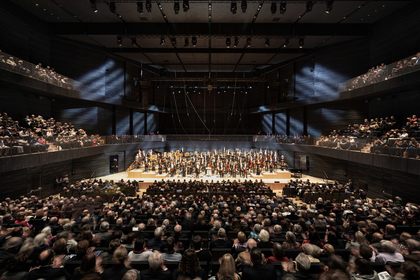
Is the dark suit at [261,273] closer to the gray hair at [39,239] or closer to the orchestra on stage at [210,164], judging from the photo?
the gray hair at [39,239]

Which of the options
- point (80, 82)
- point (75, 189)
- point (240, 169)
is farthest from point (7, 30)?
point (240, 169)

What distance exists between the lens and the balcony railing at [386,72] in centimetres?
1145

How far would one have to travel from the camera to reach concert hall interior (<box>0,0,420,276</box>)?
41.0 ft

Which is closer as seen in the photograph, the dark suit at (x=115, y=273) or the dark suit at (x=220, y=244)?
the dark suit at (x=115, y=273)

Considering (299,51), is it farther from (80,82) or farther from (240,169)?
(80,82)

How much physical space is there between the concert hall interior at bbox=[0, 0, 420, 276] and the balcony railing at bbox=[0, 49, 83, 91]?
0.07m

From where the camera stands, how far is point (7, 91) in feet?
45.3

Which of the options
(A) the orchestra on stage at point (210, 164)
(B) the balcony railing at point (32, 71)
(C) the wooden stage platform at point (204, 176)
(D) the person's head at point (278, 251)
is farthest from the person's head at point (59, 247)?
(A) the orchestra on stage at point (210, 164)

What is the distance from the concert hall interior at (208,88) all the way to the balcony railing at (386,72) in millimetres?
83

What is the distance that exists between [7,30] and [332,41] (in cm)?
2691

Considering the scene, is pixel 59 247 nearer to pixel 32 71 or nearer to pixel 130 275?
pixel 130 275

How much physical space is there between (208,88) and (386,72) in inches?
531

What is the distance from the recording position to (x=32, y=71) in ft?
43.8

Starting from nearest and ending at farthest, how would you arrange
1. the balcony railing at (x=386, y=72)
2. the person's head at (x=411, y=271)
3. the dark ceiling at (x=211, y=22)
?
1. the person's head at (x=411, y=271)
2. the balcony railing at (x=386, y=72)
3. the dark ceiling at (x=211, y=22)
